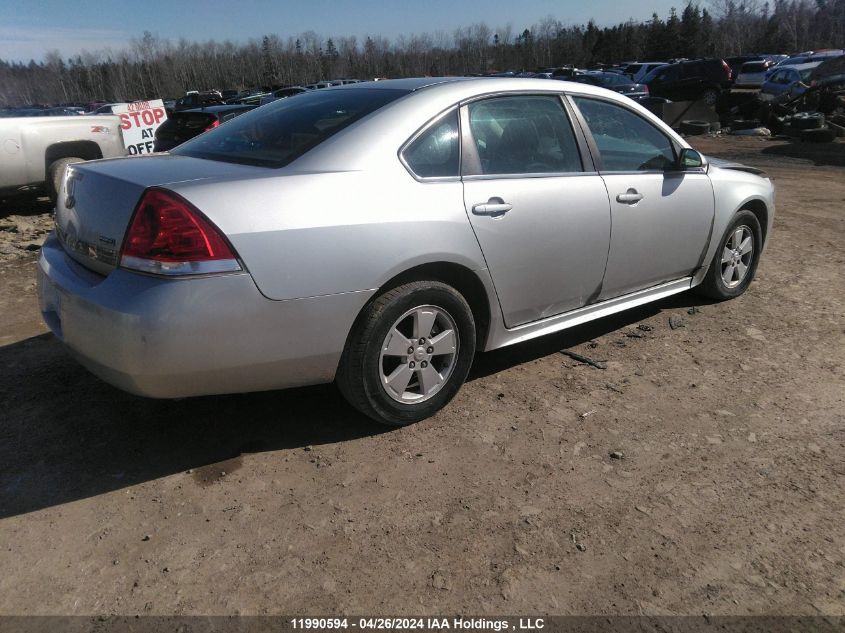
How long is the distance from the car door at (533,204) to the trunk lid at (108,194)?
1084 mm

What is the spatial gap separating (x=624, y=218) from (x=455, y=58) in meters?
112

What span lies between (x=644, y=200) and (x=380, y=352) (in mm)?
1949

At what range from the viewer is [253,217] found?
259 centimetres

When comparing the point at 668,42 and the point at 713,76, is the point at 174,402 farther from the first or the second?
the point at 668,42

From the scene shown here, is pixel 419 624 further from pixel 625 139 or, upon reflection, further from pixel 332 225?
pixel 625 139

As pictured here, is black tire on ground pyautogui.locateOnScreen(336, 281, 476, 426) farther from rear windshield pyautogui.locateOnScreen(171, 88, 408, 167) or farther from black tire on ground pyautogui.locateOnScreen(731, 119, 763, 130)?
black tire on ground pyautogui.locateOnScreen(731, 119, 763, 130)

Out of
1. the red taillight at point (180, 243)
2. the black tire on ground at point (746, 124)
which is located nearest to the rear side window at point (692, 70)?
the black tire on ground at point (746, 124)

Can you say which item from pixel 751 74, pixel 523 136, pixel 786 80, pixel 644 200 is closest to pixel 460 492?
pixel 523 136

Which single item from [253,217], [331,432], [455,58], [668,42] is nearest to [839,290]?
[331,432]

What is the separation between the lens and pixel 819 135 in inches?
601

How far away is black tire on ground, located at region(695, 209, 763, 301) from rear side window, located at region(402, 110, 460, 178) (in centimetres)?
239

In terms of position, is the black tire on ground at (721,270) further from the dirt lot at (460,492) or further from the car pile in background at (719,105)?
the car pile in background at (719,105)

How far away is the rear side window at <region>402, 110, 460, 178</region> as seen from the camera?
10.1 feet

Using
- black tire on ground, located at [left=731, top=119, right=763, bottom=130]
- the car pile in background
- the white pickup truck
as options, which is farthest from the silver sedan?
black tire on ground, located at [left=731, top=119, right=763, bottom=130]
